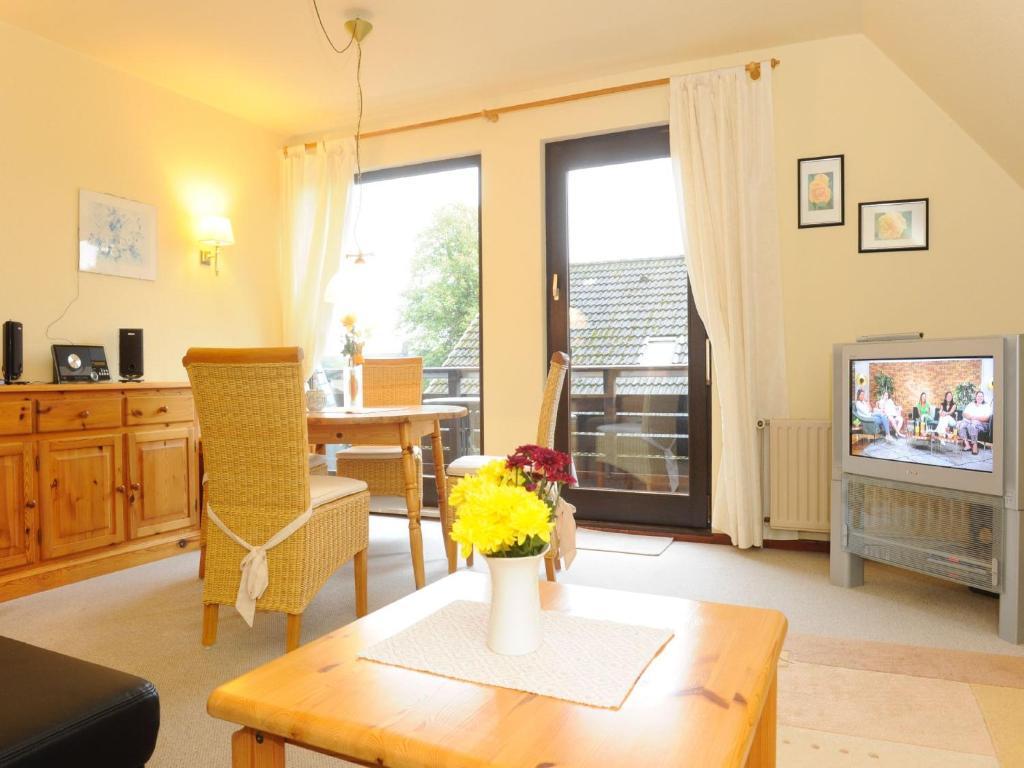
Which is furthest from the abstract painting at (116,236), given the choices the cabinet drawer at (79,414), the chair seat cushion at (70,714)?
the chair seat cushion at (70,714)

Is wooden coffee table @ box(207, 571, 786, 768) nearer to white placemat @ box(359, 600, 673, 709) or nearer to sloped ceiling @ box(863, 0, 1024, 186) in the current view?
white placemat @ box(359, 600, 673, 709)

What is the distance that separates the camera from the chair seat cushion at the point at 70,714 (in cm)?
101

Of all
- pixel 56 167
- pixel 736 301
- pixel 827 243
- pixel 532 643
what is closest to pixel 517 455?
pixel 532 643

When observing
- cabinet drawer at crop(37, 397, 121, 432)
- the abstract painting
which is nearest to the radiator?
cabinet drawer at crop(37, 397, 121, 432)

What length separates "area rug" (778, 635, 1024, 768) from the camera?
1702mm

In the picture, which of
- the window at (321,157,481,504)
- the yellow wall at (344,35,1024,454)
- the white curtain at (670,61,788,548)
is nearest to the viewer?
the yellow wall at (344,35,1024,454)

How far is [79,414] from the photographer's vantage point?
3.20 m

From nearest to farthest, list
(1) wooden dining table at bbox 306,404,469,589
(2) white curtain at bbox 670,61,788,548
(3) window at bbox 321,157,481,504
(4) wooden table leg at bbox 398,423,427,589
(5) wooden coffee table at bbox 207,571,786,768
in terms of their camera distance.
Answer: (5) wooden coffee table at bbox 207,571,786,768 < (1) wooden dining table at bbox 306,404,469,589 < (4) wooden table leg at bbox 398,423,427,589 < (2) white curtain at bbox 670,61,788,548 < (3) window at bbox 321,157,481,504

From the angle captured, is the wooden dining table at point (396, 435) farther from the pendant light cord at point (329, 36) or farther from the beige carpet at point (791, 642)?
the pendant light cord at point (329, 36)

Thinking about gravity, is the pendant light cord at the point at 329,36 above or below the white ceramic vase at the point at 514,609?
above

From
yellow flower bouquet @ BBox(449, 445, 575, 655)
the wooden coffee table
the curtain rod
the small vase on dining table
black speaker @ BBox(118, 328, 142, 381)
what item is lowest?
the wooden coffee table

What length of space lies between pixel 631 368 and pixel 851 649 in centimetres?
209

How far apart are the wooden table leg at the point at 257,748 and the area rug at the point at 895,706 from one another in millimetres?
1218

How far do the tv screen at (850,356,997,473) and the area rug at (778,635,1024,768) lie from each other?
725 mm
